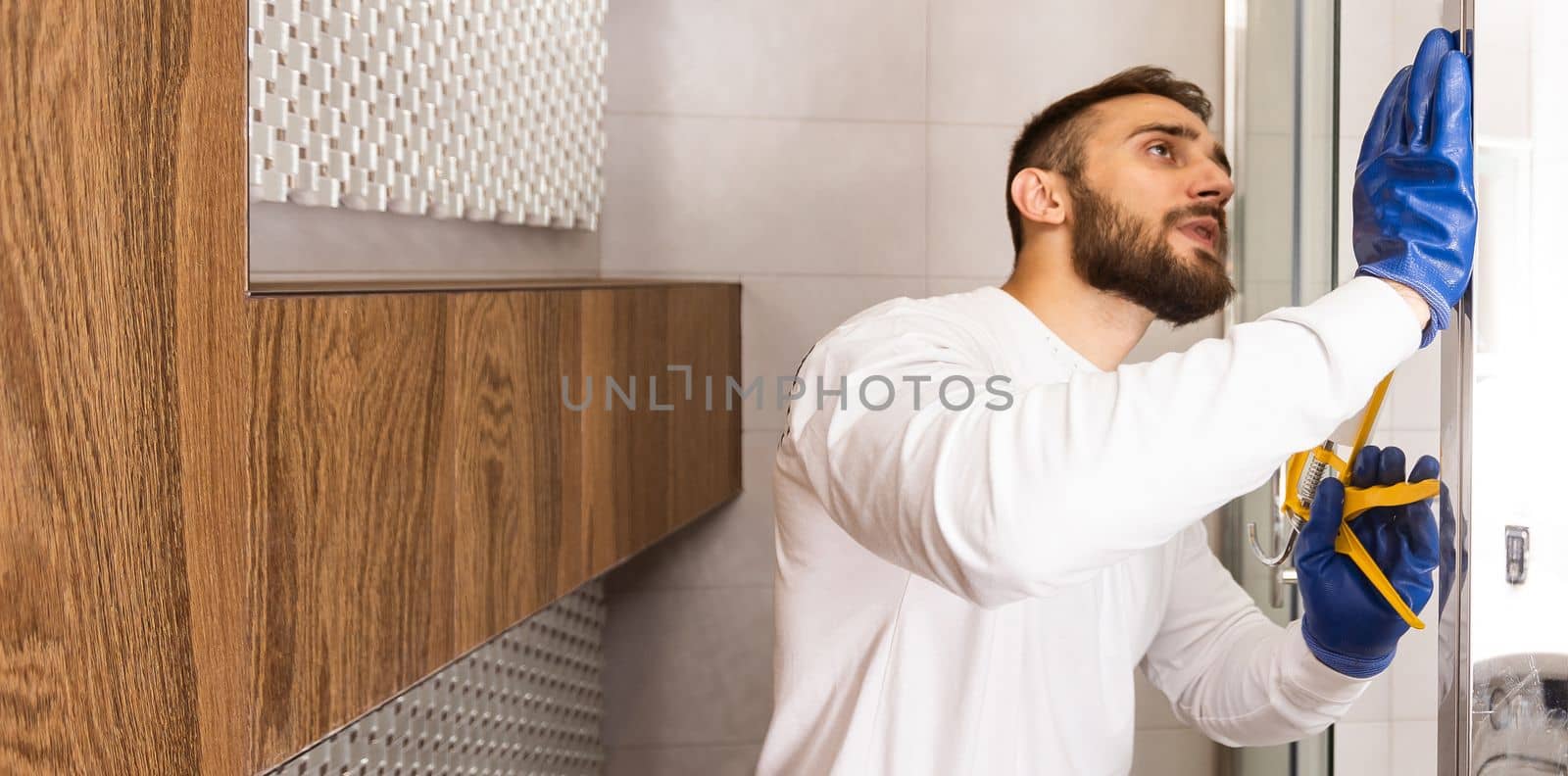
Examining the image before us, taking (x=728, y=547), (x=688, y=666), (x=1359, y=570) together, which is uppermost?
(x=1359, y=570)

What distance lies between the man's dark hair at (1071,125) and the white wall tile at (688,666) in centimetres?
107

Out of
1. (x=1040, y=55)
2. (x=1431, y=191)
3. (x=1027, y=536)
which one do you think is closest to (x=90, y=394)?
(x=1027, y=536)

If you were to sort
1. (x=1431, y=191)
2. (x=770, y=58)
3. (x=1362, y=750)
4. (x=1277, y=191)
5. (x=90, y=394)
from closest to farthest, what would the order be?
(x=90, y=394) < (x=1431, y=191) < (x=1362, y=750) < (x=1277, y=191) < (x=770, y=58)

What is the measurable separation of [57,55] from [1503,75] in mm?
999

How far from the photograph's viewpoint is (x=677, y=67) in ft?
7.18

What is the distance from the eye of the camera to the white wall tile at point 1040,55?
7.31ft

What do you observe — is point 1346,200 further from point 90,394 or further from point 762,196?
point 90,394

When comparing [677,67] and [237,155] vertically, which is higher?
[677,67]

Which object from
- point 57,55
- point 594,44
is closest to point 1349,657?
point 57,55

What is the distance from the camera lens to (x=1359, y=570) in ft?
3.76

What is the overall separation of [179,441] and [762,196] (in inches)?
62.6

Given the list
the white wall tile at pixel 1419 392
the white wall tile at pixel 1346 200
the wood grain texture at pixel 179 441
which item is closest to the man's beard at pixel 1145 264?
the white wall tile at pixel 1346 200

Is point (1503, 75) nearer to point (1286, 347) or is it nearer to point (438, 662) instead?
point (1286, 347)

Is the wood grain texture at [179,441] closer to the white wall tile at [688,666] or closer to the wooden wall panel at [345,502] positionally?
the wooden wall panel at [345,502]
